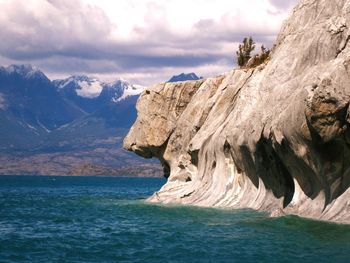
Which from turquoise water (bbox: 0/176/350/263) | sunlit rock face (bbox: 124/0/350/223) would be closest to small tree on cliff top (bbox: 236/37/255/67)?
sunlit rock face (bbox: 124/0/350/223)

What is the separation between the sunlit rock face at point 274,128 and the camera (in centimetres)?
3722

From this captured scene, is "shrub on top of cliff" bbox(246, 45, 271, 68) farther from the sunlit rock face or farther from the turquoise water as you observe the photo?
the turquoise water

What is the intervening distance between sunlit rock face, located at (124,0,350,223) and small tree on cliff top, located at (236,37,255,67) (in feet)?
9.49

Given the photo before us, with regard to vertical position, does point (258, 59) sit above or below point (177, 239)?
above

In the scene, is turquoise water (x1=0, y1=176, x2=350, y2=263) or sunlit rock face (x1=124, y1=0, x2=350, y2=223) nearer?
turquoise water (x1=0, y1=176, x2=350, y2=263)

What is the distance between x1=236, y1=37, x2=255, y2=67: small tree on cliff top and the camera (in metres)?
72.1

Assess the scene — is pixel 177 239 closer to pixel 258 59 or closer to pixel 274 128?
pixel 274 128

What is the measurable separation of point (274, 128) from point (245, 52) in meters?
31.0

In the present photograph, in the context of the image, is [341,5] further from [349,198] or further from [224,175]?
[224,175]

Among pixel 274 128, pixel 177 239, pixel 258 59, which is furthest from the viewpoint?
pixel 258 59

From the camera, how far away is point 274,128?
139 feet

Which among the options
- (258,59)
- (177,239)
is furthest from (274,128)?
(258,59)

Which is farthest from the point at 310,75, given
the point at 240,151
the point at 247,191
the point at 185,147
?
the point at 185,147

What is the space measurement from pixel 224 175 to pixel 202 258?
2871cm
